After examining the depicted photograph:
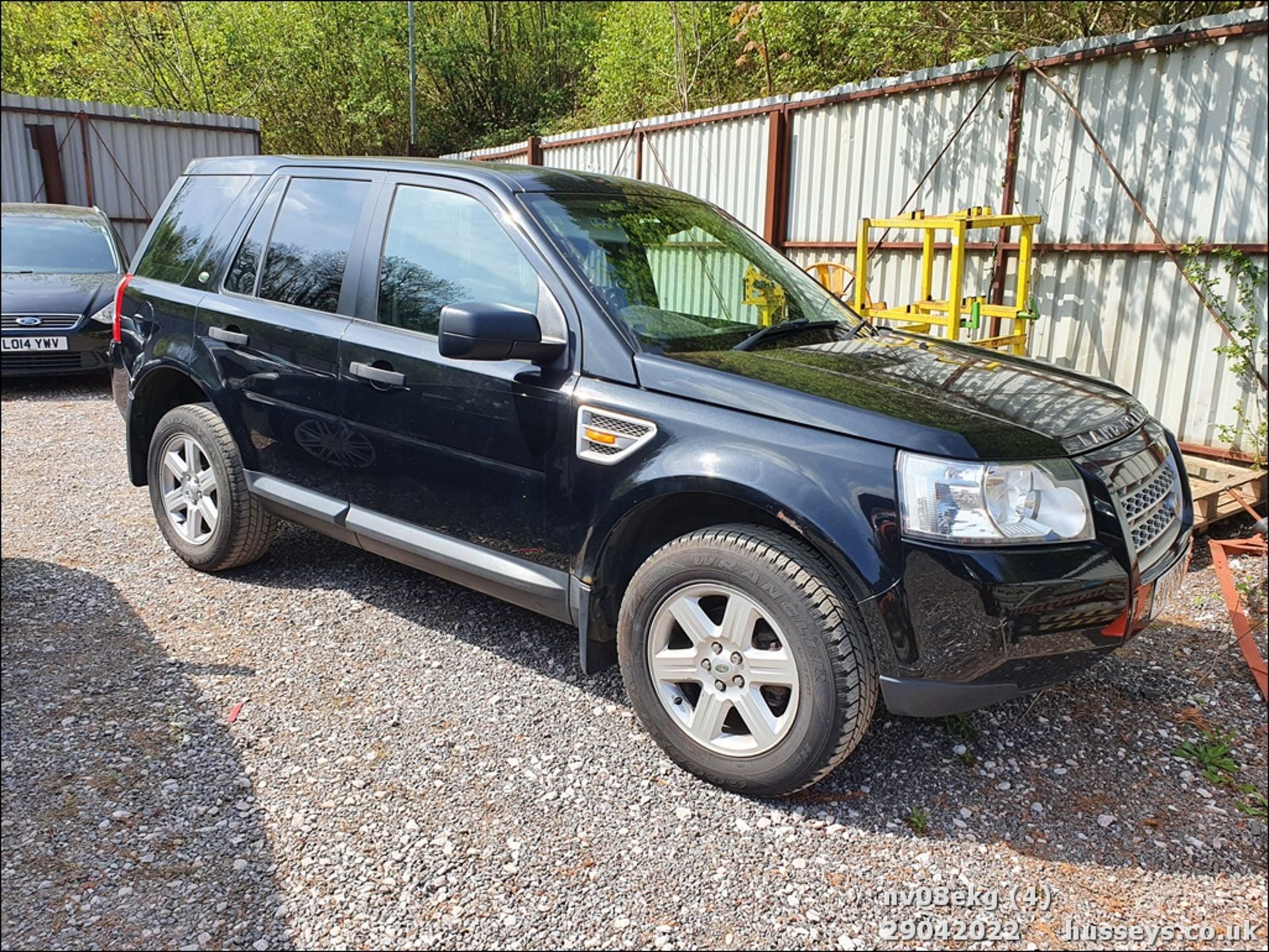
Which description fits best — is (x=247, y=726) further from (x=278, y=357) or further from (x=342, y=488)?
(x=278, y=357)

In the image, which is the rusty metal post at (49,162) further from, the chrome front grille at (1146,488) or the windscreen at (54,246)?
the chrome front grille at (1146,488)

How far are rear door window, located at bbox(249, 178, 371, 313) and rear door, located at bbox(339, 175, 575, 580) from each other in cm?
19

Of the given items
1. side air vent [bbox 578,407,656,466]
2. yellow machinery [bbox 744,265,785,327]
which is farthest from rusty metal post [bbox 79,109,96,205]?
side air vent [bbox 578,407,656,466]

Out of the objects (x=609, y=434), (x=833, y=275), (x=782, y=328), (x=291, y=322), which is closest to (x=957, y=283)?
(x=833, y=275)

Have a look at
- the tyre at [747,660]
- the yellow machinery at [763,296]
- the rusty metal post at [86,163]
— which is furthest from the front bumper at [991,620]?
the rusty metal post at [86,163]

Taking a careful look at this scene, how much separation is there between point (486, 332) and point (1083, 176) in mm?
5314

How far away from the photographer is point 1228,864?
2.70 meters

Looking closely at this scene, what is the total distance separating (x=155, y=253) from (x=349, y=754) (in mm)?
3048

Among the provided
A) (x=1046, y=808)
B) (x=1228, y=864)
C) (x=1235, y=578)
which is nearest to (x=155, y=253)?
(x=1046, y=808)

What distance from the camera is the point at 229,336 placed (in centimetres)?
426

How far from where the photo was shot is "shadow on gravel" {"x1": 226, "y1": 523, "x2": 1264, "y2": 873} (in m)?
2.79

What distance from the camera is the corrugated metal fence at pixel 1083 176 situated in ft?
19.0

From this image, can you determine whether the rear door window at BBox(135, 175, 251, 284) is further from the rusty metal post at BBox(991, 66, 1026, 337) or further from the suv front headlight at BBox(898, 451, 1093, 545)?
the rusty metal post at BBox(991, 66, 1026, 337)

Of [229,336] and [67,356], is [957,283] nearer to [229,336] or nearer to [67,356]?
[229,336]
